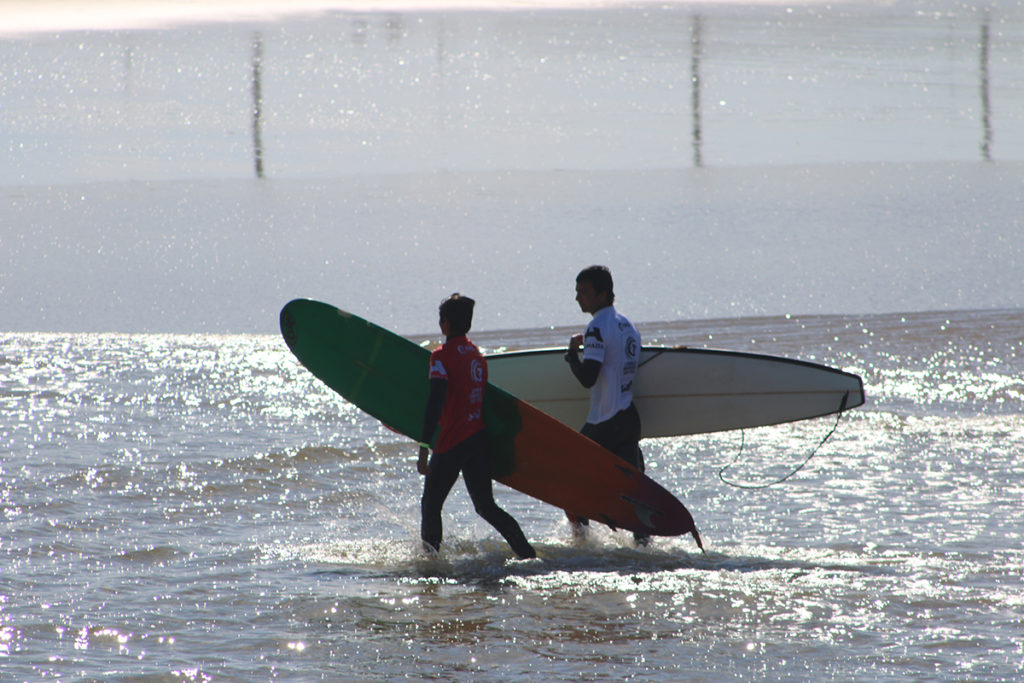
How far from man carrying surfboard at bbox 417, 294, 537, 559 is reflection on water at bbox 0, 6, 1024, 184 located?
1400cm

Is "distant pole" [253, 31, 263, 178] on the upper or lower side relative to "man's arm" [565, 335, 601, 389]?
upper

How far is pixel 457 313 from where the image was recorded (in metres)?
5.70

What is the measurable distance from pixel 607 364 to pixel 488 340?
5.42 meters

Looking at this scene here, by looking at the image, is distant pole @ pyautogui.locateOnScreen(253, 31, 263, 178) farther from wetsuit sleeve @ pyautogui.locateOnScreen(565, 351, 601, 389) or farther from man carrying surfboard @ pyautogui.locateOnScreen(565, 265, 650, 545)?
wetsuit sleeve @ pyautogui.locateOnScreen(565, 351, 601, 389)

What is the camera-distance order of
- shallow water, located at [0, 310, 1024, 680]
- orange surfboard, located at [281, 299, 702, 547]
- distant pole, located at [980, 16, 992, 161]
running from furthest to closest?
distant pole, located at [980, 16, 992, 161], orange surfboard, located at [281, 299, 702, 547], shallow water, located at [0, 310, 1024, 680]

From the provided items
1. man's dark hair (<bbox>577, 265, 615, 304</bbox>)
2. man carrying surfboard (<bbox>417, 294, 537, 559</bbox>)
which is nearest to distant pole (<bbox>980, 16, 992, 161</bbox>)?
man's dark hair (<bbox>577, 265, 615, 304</bbox>)

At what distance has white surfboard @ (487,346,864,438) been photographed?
7242 mm

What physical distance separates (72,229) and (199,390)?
269 inches

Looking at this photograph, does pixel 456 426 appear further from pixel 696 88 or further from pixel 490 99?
pixel 696 88

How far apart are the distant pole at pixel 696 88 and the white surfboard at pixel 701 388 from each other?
13.2 m

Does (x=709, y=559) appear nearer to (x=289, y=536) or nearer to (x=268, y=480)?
(x=289, y=536)

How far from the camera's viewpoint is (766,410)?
7.41 m

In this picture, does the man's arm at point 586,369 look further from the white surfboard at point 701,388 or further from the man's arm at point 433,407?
the white surfboard at point 701,388

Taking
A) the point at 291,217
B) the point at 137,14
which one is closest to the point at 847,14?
the point at 137,14
